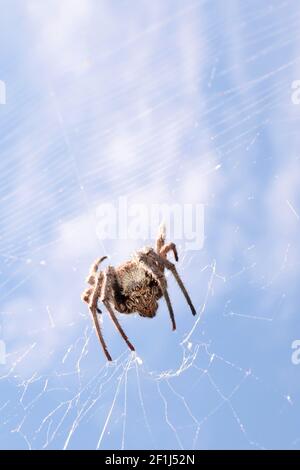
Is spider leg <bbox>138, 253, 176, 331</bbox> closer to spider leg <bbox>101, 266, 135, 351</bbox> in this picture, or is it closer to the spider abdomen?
the spider abdomen

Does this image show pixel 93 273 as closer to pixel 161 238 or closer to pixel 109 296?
pixel 109 296

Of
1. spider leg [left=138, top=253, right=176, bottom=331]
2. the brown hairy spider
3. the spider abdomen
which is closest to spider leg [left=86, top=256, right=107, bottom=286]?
the brown hairy spider

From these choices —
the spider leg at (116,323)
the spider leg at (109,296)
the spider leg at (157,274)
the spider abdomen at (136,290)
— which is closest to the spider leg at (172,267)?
the spider leg at (157,274)

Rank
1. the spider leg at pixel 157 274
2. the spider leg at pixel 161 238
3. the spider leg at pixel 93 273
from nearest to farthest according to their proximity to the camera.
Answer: the spider leg at pixel 157 274 → the spider leg at pixel 93 273 → the spider leg at pixel 161 238

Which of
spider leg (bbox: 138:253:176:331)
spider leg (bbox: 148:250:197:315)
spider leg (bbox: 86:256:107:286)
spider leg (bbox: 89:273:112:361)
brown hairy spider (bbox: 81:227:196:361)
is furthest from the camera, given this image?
spider leg (bbox: 86:256:107:286)

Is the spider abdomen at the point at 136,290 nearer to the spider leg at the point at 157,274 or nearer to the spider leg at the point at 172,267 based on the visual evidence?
the spider leg at the point at 157,274

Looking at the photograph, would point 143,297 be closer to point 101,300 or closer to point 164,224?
point 101,300

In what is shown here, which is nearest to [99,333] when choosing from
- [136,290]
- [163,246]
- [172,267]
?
[136,290]
